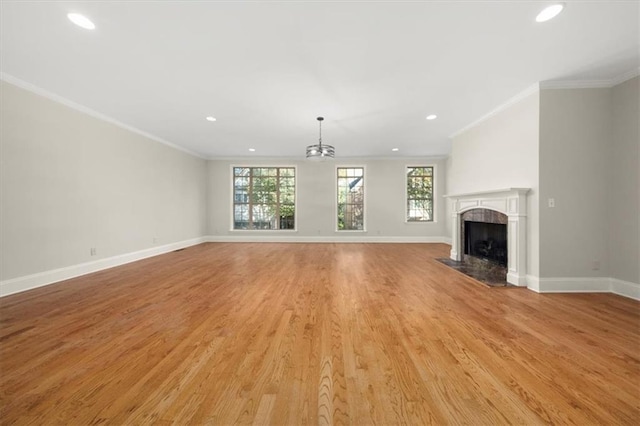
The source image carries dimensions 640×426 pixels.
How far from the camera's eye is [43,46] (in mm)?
2715

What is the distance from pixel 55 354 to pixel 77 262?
3085mm

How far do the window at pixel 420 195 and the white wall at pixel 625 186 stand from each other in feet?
17.3

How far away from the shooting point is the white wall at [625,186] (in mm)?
3193

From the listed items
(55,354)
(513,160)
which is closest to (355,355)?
(55,354)

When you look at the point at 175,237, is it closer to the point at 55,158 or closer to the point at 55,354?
the point at 55,158

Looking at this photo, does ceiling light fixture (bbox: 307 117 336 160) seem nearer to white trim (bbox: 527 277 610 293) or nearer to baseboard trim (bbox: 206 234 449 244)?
white trim (bbox: 527 277 610 293)

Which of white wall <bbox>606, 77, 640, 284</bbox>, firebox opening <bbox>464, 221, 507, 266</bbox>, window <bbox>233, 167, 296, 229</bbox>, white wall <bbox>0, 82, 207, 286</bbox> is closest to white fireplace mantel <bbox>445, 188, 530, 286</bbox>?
firebox opening <bbox>464, 221, 507, 266</bbox>

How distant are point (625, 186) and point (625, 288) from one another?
1.32 meters

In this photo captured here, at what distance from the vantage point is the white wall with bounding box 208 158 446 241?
338 inches

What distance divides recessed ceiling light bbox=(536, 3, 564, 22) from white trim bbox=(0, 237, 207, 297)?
6.62m

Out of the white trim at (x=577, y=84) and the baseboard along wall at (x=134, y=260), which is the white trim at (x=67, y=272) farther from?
the white trim at (x=577, y=84)

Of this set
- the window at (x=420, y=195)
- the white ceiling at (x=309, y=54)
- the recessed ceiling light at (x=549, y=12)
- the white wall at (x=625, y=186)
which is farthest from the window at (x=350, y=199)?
the recessed ceiling light at (x=549, y=12)

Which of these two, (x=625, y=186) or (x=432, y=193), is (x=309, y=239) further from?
(x=625, y=186)

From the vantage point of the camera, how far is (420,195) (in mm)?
8711
